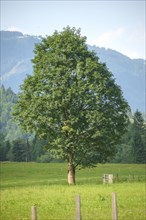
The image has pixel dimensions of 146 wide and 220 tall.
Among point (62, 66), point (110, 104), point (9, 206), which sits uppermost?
point (62, 66)

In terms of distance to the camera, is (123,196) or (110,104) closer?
(123,196)

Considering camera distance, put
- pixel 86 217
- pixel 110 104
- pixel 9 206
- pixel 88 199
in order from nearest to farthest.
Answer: pixel 86 217, pixel 9 206, pixel 88 199, pixel 110 104

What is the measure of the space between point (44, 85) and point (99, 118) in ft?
27.8

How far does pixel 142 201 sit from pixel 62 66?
2652 cm

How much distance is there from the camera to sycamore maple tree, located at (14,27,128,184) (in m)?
56.0

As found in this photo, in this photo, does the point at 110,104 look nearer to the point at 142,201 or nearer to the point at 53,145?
the point at 53,145

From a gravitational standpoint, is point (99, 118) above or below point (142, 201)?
above

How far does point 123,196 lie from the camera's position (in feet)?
Answer: 129

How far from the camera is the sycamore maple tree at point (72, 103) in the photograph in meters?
56.0

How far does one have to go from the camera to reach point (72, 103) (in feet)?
186

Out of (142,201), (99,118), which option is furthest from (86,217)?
(99,118)

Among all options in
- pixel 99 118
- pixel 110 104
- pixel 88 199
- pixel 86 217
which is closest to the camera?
pixel 86 217

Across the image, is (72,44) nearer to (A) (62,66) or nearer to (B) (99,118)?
(A) (62,66)

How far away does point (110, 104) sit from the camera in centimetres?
5881
